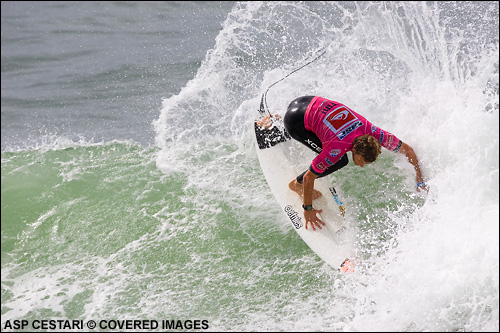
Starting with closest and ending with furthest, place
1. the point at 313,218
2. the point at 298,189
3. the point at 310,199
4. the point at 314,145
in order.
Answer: the point at 310,199
the point at 313,218
the point at 314,145
the point at 298,189

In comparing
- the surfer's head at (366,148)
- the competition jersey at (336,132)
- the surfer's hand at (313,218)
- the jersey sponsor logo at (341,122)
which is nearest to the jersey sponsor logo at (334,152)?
the competition jersey at (336,132)

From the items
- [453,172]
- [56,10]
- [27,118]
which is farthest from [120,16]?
[453,172]

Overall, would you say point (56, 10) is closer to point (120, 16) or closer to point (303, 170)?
point (120, 16)

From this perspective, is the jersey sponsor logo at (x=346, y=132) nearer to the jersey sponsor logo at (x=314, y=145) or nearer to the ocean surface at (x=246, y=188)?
the jersey sponsor logo at (x=314, y=145)

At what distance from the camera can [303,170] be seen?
557 cm

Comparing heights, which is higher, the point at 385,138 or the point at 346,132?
the point at 346,132

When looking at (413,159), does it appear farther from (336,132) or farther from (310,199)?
(310,199)

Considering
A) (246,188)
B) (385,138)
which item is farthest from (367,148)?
(246,188)

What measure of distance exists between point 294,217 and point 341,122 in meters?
1.23

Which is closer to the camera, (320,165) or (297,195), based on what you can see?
(320,165)

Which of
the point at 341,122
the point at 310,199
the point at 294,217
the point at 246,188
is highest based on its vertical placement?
the point at 341,122

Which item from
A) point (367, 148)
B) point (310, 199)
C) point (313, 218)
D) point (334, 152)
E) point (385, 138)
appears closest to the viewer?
point (367, 148)

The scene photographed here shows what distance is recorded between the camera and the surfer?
4333mm

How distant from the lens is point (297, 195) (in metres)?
5.31
